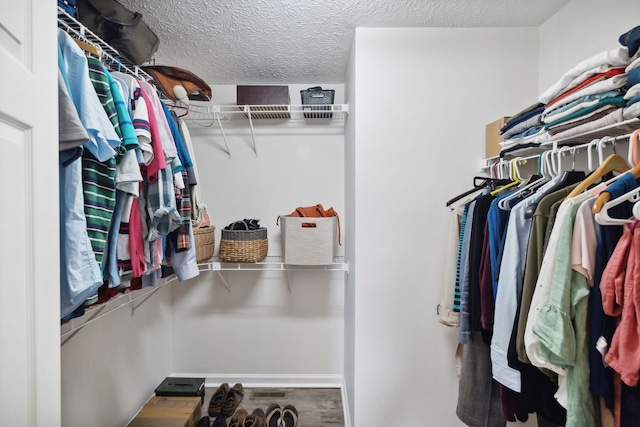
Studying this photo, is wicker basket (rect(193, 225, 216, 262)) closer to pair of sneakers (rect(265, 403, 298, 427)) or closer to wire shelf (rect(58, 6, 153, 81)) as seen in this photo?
wire shelf (rect(58, 6, 153, 81))

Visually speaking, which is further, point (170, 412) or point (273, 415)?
point (273, 415)

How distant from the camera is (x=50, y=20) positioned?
59 centimetres

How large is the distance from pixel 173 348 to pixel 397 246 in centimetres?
186

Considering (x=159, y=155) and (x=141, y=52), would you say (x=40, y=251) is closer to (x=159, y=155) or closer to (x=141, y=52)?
(x=159, y=155)

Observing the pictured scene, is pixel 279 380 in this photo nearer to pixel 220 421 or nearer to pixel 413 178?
pixel 220 421

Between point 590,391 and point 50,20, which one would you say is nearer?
point 50,20

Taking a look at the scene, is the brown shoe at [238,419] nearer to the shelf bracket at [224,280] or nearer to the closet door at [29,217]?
the shelf bracket at [224,280]

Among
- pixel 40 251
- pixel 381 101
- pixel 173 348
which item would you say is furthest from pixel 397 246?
pixel 173 348

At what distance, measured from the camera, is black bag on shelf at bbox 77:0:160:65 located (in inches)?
39.4

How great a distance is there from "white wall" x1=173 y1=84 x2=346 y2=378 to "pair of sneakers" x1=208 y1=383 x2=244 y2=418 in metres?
0.16

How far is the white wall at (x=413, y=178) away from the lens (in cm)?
142

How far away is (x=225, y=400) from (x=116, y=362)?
0.71m

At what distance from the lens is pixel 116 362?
154 centimetres

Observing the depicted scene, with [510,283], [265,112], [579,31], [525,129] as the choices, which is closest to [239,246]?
A: [265,112]
